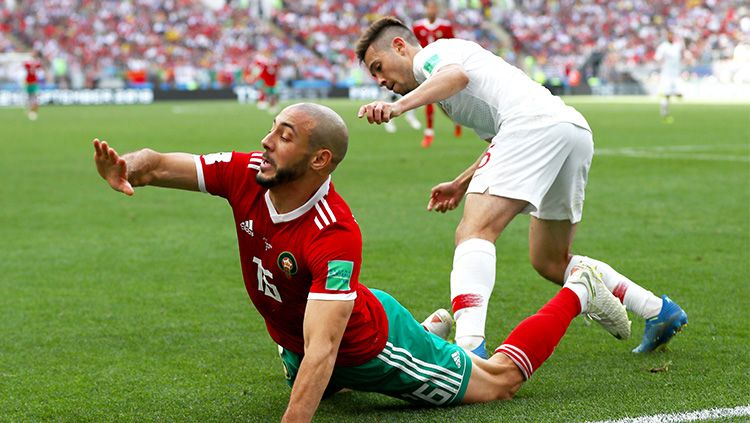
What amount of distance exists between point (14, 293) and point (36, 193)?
644 centimetres

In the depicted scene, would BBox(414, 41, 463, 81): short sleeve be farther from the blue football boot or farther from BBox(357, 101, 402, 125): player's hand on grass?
the blue football boot

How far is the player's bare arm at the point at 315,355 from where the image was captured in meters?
3.61

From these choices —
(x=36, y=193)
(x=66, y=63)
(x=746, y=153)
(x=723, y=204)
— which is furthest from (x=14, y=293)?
(x=66, y=63)

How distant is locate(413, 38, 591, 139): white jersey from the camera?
517 centimetres

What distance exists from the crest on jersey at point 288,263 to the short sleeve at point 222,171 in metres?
0.37

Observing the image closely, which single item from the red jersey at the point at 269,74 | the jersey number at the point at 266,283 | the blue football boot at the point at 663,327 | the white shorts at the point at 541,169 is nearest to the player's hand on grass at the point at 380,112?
the jersey number at the point at 266,283

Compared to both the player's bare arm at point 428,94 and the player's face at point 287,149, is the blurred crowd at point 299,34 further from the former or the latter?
the player's face at point 287,149

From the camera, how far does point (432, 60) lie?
16.7ft

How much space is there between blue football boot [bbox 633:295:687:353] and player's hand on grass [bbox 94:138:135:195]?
2735 mm

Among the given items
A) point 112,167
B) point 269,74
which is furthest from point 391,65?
point 269,74

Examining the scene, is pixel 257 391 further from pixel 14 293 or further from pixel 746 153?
pixel 746 153

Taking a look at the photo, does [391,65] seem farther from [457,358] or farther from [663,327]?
[663,327]

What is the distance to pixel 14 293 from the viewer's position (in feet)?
22.9

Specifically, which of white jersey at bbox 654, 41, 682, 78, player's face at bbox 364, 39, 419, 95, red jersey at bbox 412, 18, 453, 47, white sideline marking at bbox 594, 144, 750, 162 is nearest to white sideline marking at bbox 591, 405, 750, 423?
player's face at bbox 364, 39, 419, 95
